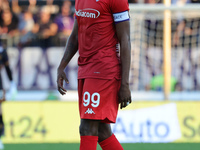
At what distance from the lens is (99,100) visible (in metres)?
3.94

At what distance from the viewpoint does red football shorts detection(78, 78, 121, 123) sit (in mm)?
3936

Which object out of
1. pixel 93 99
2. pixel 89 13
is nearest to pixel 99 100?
pixel 93 99

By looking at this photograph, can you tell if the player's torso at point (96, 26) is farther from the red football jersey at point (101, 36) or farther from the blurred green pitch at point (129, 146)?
the blurred green pitch at point (129, 146)

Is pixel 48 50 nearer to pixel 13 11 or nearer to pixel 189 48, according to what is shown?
pixel 13 11

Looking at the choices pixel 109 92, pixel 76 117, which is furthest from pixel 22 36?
pixel 109 92

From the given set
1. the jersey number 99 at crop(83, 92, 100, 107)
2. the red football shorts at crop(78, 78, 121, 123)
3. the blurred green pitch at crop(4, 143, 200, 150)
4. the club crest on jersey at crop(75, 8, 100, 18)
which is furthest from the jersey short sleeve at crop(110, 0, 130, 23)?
the blurred green pitch at crop(4, 143, 200, 150)

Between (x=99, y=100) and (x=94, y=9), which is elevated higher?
(x=94, y=9)

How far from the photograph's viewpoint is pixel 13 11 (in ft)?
46.4

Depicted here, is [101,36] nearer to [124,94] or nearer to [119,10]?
[119,10]

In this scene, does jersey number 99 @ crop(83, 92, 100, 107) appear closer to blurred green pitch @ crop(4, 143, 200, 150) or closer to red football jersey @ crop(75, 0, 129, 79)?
red football jersey @ crop(75, 0, 129, 79)

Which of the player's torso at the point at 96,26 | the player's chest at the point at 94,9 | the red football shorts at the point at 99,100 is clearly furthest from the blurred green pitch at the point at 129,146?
the player's chest at the point at 94,9

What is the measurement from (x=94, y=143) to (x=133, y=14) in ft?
19.9

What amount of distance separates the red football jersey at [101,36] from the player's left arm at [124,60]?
6cm

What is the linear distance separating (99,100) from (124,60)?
40 centimetres
